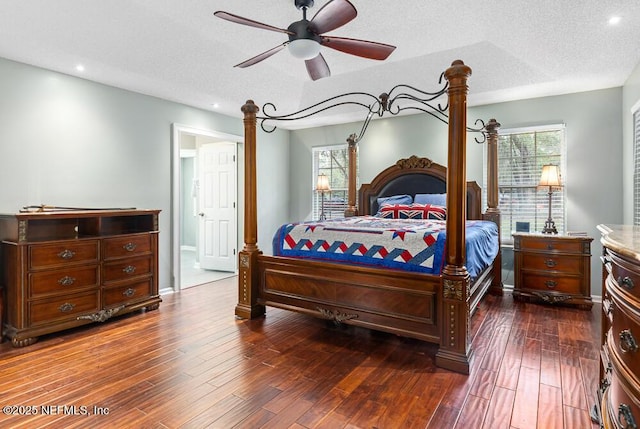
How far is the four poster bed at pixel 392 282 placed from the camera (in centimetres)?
245

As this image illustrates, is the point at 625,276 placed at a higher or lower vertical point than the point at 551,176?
lower

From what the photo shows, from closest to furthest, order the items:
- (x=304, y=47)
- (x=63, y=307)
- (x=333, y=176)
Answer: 1. (x=304, y=47)
2. (x=63, y=307)
3. (x=333, y=176)

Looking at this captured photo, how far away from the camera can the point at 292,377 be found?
92.9 inches

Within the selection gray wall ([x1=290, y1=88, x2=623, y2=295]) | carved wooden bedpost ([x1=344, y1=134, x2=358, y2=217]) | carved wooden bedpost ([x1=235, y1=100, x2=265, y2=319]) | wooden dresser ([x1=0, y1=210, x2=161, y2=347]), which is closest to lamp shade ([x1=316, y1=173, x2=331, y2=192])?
carved wooden bedpost ([x1=344, y1=134, x2=358, y2=217])

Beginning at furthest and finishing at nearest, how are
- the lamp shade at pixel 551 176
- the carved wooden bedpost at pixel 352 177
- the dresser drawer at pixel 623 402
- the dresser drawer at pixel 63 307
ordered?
the carved wooden bedpost at pixel 352 177, the lamp shade at pixel 551 176, the dresser drawer at pixel 63 307, the dresser drawer at pixel 623 402

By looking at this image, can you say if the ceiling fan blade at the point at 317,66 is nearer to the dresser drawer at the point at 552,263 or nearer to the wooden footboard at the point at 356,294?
the wooden footboard at the point at 356,294

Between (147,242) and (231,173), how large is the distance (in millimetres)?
2164

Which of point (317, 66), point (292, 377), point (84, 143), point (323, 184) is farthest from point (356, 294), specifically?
point (84, 143)

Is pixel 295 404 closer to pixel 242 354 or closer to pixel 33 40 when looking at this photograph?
pixel 242 354

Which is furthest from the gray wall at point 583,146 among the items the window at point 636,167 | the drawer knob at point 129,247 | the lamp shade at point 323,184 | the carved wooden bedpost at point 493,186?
the drawer knob at point 129,247

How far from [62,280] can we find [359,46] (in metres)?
3.22

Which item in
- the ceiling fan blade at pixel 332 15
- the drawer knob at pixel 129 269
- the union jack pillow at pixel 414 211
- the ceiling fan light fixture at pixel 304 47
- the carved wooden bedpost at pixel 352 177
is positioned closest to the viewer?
the ceiling fan blade at pixel 332 15

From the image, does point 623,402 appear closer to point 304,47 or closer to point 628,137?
point 304,47

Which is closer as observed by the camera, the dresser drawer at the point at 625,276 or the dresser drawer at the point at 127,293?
the dresser drawer at the point at 625,276
